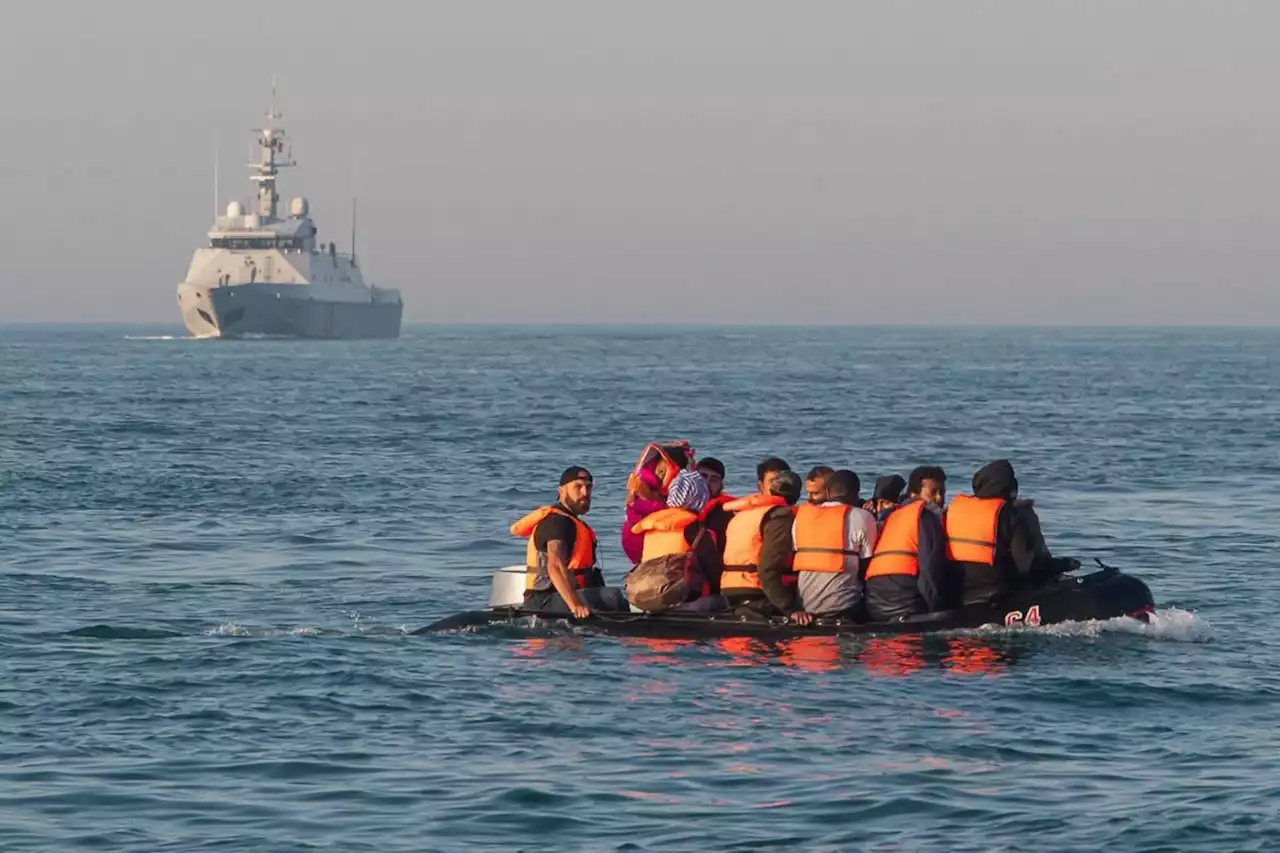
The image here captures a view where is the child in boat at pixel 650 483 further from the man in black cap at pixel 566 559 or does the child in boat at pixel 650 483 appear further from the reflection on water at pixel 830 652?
the reflection on water at pixel 830 652

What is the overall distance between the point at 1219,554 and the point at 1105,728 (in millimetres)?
10716

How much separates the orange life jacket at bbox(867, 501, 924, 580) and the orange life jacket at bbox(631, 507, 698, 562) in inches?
60.0

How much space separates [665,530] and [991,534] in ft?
8.59

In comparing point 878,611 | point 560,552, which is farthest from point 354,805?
point 878,611

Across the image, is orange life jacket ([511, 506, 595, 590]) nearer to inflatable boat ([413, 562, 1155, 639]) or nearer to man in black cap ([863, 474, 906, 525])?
inflatable boat ([413, 562, 1155, 639])

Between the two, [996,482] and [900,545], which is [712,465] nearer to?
[900,545]

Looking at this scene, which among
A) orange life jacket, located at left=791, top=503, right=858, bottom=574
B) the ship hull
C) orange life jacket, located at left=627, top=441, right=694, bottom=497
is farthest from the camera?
the ship hull

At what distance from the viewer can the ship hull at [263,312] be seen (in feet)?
420

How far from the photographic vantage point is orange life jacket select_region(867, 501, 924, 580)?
15.7 meters

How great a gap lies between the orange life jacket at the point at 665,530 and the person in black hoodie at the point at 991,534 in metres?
2.14

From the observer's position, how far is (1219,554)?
23.1 metres

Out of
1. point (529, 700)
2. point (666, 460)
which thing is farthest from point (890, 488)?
point (529, 700)

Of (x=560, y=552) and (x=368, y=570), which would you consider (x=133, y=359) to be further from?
(x=560, y=552)

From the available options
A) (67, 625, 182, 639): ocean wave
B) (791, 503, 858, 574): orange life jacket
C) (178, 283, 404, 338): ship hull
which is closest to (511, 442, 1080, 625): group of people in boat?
(791, 503, 858, 574): orange life jacket
